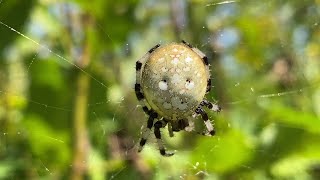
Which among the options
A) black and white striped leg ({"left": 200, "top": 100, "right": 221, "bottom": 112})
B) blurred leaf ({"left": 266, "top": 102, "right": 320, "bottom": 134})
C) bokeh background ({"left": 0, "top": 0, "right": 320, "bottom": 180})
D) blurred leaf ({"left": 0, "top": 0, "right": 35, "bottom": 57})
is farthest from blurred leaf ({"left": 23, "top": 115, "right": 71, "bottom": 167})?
blurred leaf ({"left": 266, "top": 102, "right": 320, "bottom": 134})

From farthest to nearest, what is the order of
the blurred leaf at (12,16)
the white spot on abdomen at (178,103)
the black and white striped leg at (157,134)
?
the black and white striped leg at (157,134) < the white spot on abdomen at (178,103) < the blurred leaf at (12,16)

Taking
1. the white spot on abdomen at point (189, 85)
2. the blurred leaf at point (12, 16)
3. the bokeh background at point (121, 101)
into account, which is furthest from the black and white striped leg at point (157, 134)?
the blurred leaf at point (12, 16)

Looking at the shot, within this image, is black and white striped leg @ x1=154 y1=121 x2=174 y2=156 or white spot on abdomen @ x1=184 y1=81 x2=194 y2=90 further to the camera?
black and white striped leg @ x1=154 y1=121 x2=174 y2=156

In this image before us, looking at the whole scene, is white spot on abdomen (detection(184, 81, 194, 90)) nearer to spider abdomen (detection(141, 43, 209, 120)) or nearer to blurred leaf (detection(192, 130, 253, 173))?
spider abdomen (detection(141, 43, 209, 120))

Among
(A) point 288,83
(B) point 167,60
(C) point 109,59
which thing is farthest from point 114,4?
(A) point 288,83

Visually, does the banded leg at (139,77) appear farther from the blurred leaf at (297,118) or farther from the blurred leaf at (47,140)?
the blurred leaf at (297,118)

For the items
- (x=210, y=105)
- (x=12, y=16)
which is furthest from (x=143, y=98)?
(x=12, y=16)

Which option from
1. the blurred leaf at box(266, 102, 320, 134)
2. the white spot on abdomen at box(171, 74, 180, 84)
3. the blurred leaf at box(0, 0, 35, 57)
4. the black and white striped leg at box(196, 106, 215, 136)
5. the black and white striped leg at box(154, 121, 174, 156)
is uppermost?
the blurred leaf at box(0, 0, 35, 57)
